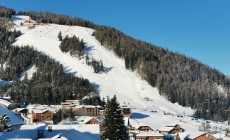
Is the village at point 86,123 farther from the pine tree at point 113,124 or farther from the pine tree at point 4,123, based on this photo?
the pine tree at point 4,123

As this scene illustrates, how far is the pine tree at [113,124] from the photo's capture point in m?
59.0

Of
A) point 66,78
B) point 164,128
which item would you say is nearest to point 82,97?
point 66,78

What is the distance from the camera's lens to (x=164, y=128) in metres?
137

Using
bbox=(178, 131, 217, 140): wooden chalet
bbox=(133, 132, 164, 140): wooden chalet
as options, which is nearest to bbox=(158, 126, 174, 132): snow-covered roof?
bbox=(178, 131, 217, 140): wooden chalet

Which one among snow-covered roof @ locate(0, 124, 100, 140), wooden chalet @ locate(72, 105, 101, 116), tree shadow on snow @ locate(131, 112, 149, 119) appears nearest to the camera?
snow-covered roof @ locate(0, 124, 100, 140)

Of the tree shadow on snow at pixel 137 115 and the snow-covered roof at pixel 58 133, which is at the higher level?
the snow-covered roof at pixel 58 133

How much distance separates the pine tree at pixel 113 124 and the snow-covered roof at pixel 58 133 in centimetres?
204

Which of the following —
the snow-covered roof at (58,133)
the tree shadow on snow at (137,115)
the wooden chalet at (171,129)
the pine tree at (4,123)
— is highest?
the pine tree at (4,123)

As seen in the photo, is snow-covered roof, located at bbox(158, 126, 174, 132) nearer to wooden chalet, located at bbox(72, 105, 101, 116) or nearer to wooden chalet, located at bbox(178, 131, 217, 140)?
wooden chalet, located at bbox(178, 131, 217, 140)

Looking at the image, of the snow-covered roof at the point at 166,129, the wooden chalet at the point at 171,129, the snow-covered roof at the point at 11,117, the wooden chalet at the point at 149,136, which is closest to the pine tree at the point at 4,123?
the snow-covered roof at the point at 11,117

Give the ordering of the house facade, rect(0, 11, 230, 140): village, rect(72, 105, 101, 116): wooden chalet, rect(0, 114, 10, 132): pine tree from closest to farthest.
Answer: rect(0, 114, 10, 132): pine tree → rect(0, 11, 230, 140): village → the house facade → rect(72, 105, 101, 116): wooden chalet

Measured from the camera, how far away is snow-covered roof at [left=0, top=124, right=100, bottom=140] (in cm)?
4958

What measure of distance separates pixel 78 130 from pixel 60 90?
386ft

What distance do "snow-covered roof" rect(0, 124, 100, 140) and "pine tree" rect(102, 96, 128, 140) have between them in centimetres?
204
